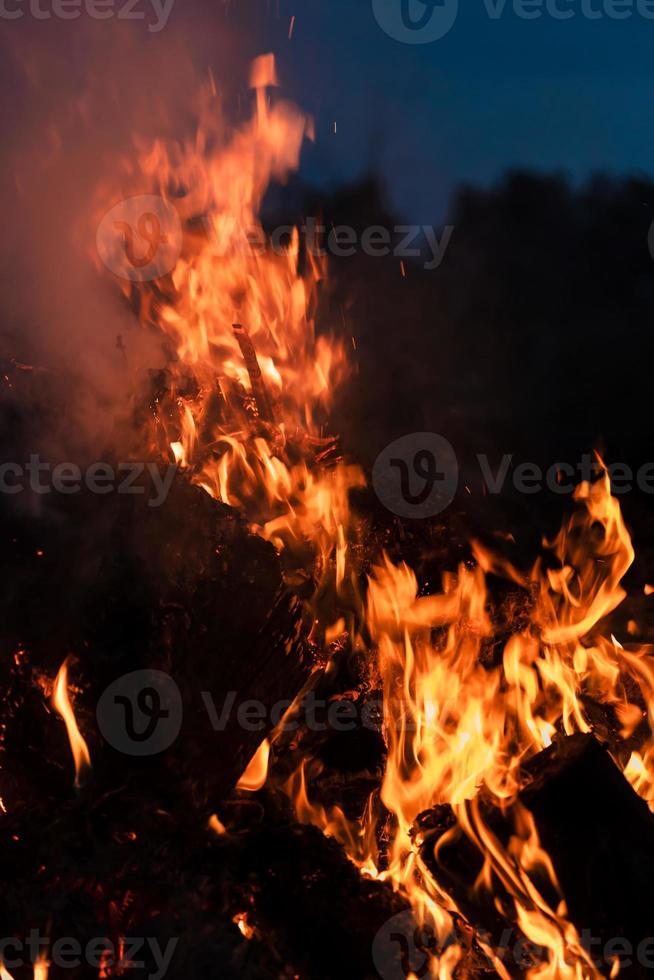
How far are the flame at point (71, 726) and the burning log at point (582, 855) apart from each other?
5.71 ft

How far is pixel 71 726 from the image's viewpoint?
371 centimetres

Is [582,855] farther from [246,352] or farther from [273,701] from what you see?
[246,352]

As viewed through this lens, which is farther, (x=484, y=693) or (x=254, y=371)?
(x=254, y=371)

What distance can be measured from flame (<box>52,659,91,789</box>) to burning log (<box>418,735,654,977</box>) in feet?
5.71

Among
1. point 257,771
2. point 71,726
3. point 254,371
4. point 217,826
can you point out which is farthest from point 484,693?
point 254,371

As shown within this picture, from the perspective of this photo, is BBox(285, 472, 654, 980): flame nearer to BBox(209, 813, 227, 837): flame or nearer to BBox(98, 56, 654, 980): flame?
BBox(98, 56, 654, 980): flame

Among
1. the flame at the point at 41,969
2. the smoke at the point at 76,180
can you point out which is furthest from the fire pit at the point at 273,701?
the smoke at the point at 76,180

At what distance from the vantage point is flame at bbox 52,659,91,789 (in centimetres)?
368

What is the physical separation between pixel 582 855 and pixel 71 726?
254 cm

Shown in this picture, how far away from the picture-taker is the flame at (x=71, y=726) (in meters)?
3.68

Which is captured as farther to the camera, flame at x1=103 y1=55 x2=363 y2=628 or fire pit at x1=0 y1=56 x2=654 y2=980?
flame at x1=103 y1=55 x2=363 y2=628

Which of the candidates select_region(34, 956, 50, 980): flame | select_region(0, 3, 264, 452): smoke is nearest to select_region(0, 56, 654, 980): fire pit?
select_region(34, 956, 50, 980): flame

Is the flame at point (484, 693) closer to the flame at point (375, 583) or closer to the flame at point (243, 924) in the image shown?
the flame at point (375, 583)

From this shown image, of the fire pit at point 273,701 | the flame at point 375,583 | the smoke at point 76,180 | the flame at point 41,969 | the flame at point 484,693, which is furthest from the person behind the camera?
the smoke at point 76,180
